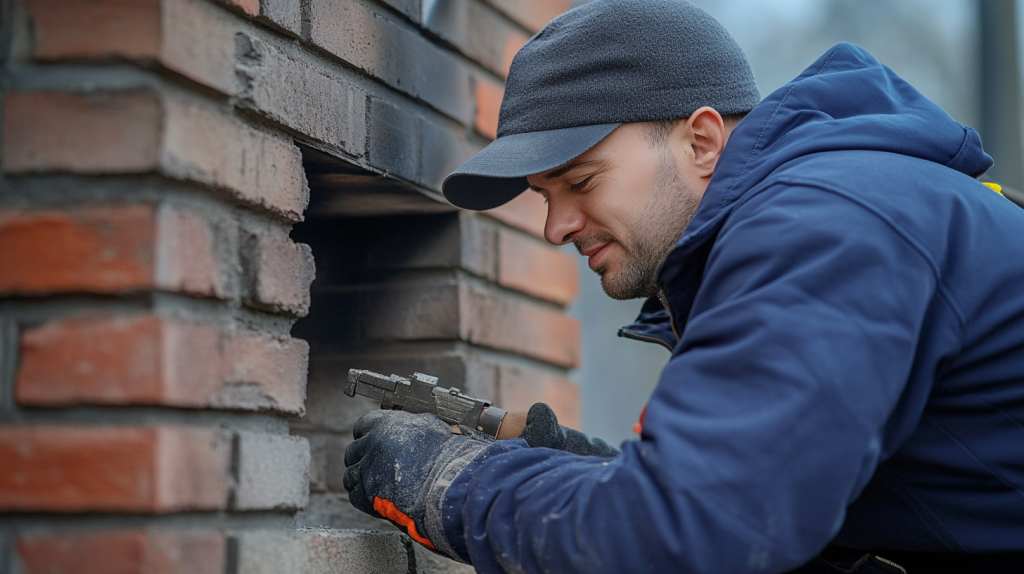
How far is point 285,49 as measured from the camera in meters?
1.26

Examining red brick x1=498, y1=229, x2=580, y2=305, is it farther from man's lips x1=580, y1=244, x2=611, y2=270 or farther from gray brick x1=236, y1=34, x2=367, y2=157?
gray brick x1=236, y1=34, x2=367, y2=157

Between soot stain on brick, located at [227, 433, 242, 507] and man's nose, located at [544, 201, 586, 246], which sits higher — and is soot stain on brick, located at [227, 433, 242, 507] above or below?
below

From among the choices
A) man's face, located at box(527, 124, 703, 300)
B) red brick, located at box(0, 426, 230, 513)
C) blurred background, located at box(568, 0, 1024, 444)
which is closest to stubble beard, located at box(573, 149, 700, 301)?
man's face, located at box(527, 124, 703, 300)

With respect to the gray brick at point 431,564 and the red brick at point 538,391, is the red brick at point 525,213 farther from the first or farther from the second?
the gray brick at point 431,564

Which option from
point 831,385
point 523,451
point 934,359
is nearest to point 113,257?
point 523,451

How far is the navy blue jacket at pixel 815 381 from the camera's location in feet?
3.07

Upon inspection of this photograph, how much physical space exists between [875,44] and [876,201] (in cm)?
350

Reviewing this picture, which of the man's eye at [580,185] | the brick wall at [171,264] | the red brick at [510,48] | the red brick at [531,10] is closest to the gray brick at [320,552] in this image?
the brick wall at [171,264]

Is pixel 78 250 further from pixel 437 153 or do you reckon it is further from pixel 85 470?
pixel 437 153

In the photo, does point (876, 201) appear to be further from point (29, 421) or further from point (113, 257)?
point (29, 421)

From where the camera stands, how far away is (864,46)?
4.05 metres

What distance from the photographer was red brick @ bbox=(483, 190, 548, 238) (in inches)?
74.1

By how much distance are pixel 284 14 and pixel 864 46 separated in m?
3.42

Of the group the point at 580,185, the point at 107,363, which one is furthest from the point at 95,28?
the point at 580,185
